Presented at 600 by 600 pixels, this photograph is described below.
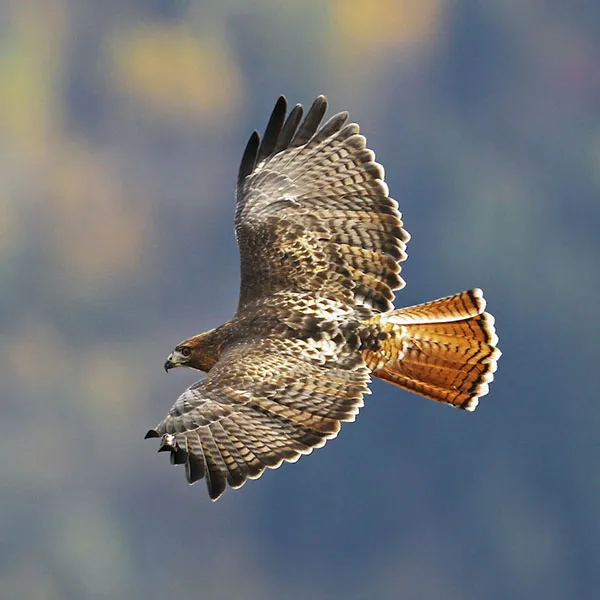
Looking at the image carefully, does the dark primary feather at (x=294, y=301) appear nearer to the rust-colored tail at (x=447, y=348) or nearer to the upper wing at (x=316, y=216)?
the upper wing at (x=316, y=216)

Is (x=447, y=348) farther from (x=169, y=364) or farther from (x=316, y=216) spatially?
(x=169, y=364)

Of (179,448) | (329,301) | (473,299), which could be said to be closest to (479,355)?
(473,299)

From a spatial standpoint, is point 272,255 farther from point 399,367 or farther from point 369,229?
point 399,367

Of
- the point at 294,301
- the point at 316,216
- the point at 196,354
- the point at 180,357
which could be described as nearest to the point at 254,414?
the point at 294,301

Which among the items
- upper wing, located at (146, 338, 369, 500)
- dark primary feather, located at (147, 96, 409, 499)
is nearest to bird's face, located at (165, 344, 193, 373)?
dark primary feather, located at (147, 96, 409, 499)

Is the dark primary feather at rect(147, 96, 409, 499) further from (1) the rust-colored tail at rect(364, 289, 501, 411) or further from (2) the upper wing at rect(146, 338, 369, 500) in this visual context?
(1) the rust-colored tail at rect(364, 289, 501, 411)

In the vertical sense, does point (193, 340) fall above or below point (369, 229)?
below

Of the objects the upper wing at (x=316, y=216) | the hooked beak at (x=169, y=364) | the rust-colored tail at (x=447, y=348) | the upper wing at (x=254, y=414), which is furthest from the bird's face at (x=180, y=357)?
the rust-colored tail at (x=447, y=348)
